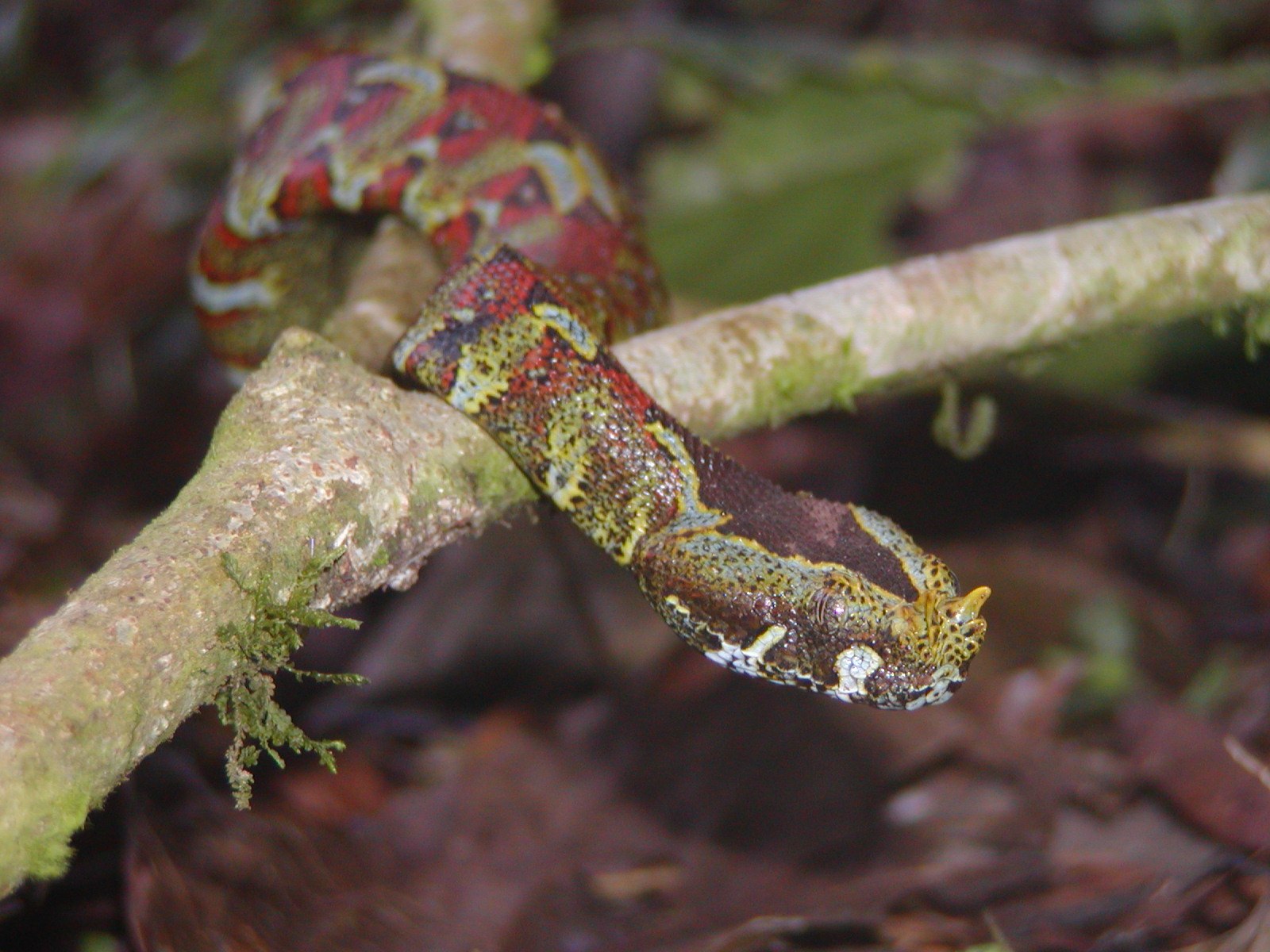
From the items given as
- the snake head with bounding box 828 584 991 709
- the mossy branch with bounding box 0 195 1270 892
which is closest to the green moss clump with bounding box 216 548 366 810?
the mossy branch with bounding box 0 195 1270 892

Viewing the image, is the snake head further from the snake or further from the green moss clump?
the green moss clump

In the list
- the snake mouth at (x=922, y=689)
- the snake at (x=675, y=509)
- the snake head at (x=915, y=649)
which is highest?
the snake at (x=675, y=509)

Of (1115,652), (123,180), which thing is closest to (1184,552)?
(1115,652)

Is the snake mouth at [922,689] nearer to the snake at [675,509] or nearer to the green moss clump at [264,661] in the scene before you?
the snake at [675,509]

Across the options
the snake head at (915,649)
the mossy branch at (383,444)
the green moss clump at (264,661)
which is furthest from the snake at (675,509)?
the green moss clump at (264,661)

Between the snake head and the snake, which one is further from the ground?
the snake

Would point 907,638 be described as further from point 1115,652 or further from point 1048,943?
point 1115,652

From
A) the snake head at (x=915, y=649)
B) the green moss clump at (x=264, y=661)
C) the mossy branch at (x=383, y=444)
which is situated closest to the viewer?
the mossy branch at (x=383, y=444)
